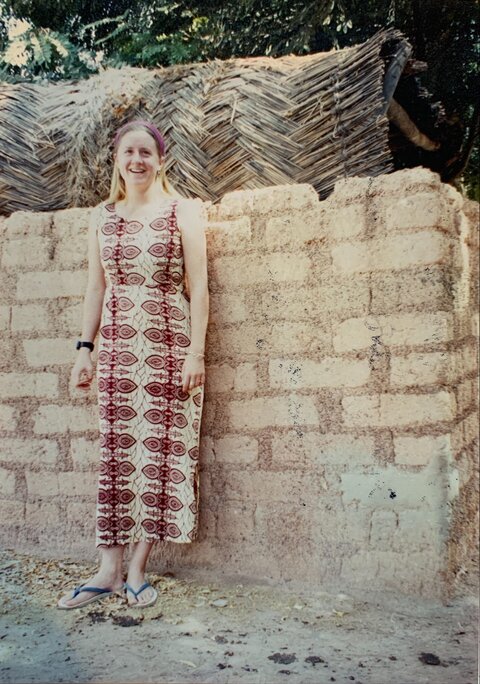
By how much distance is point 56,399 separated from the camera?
105 inches

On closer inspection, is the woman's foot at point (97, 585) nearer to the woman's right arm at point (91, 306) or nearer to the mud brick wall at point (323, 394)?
the mud brick wall at point (323, 394)

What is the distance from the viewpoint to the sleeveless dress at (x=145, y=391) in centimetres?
229

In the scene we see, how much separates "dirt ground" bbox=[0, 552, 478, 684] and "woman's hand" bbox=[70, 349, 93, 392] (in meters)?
0.72

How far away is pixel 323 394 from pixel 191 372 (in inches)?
17.7

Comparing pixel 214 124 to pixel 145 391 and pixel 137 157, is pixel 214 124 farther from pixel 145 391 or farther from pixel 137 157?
pixel 145 391

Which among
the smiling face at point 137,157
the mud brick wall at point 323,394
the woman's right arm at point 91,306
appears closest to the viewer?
the mud brick wall at point 323,394

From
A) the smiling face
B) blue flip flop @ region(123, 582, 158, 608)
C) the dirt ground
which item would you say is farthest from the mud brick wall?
the smiling face

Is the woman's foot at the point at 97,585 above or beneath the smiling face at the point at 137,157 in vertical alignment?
beneath

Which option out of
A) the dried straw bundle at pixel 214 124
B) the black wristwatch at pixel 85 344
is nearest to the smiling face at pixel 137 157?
the dried straw bundle at pixel 214 124

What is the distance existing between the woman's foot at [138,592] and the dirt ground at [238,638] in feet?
0.09

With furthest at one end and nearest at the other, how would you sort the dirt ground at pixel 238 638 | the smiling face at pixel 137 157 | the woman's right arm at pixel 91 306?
the woman's right arm at pixel 91 306
the smiling face at pixel 137 157
the dirt ground at pixel 238 638

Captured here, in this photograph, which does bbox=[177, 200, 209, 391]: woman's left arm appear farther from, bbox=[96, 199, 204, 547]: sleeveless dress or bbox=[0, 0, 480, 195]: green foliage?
bbox=[0, 0, 480, 195]: green foliage

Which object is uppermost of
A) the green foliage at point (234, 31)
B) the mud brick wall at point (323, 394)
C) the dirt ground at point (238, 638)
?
the green foliage at point (234, 31)

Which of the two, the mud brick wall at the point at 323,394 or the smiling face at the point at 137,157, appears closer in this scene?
the mud brick wall at the point at 323,394
